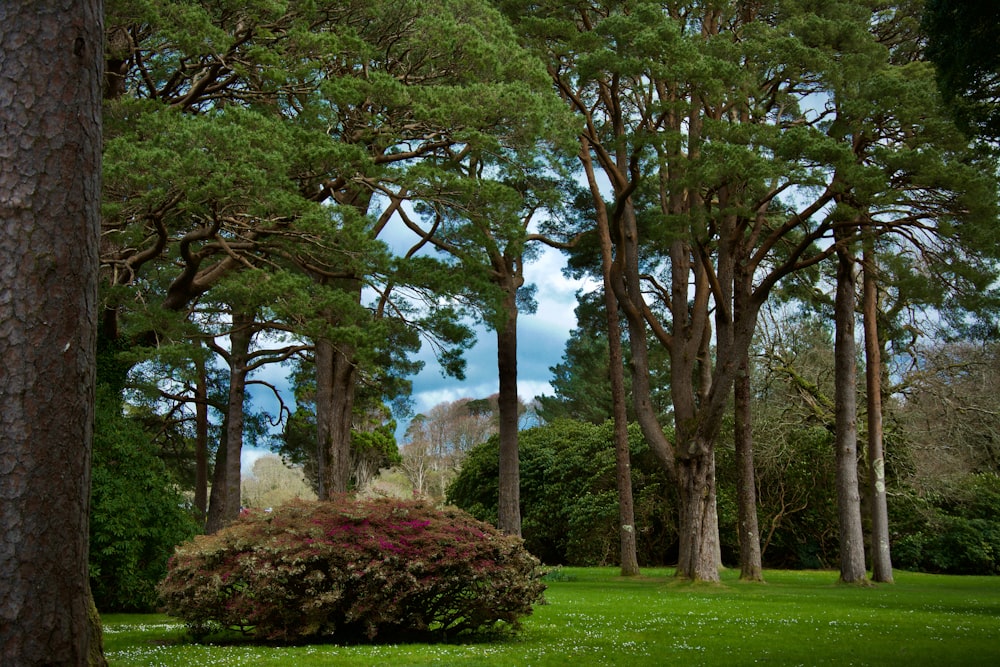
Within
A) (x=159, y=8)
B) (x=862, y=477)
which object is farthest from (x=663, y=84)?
(x=862, y=477)

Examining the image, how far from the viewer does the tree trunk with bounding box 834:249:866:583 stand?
60.8 ft

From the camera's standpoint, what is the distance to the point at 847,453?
1867cm

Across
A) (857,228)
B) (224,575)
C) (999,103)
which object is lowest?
(224,575)

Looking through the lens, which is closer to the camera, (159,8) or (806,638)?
(806,638)

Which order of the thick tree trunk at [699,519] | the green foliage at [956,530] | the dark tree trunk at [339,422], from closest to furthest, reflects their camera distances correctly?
the dark tree trunk at [339,422], the thick tree trunk at [699,519], the green foliage at [956,530]

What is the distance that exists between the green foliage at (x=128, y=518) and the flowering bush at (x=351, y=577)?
12.8ft

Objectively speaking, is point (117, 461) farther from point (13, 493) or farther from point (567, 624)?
point (13, 493)

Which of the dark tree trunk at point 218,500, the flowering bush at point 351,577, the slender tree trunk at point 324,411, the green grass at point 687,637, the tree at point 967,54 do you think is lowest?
the green grass at point 687,637

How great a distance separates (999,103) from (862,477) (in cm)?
1719

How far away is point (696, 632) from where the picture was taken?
963 centimetres

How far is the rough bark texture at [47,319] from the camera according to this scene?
3707mm

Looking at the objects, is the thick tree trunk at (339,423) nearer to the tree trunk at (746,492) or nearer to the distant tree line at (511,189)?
the distant tree line at (511,189)

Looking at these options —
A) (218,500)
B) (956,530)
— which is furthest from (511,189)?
(956,530)

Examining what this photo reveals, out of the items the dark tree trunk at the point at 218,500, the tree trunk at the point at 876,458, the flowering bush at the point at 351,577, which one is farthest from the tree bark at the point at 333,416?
the tree trunk at the point at 876,458
